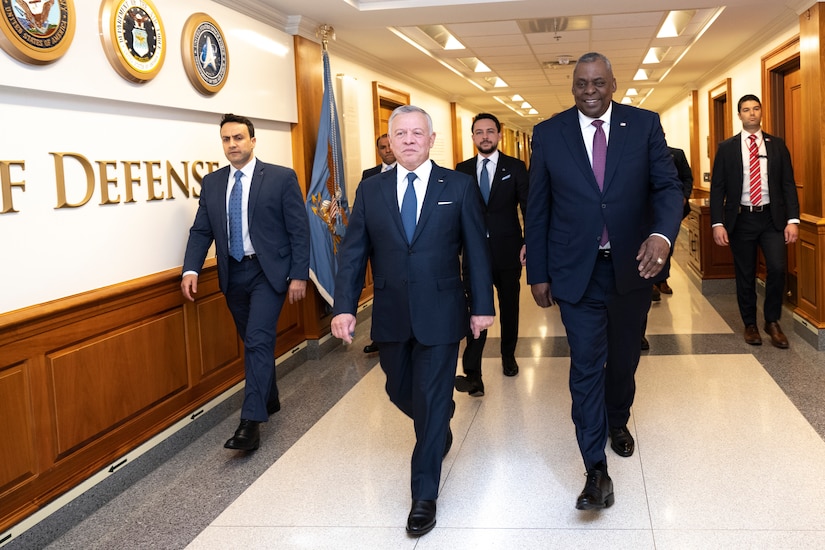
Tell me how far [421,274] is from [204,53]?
8.03 feet

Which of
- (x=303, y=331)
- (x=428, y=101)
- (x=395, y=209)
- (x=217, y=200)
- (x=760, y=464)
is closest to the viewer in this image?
(x=395, y=209)

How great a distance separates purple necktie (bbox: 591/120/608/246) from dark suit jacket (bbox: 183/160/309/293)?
5.73 ft

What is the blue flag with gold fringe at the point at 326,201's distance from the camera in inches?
234

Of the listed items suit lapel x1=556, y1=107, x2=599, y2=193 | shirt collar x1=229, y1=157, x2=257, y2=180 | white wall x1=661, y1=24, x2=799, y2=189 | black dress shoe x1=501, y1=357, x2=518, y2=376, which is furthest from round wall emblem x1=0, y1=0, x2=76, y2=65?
white wall x1=661, y1=24, x2=799, y2=189

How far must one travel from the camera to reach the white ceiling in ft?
19.2

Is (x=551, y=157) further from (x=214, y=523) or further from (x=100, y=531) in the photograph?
(x=100, y=531)

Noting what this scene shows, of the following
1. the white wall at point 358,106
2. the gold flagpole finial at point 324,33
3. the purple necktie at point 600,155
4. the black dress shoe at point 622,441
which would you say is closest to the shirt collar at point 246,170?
the white wall at point 358,106

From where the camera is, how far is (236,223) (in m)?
4.16

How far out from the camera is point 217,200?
416 centimetres

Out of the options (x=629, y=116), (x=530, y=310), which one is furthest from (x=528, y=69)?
(x=629, y=116)

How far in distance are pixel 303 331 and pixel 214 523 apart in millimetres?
2992

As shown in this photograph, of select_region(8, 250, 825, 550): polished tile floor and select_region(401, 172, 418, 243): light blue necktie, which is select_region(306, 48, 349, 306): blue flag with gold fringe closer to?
select_region(8, 250, 825, 550): polished tile floor

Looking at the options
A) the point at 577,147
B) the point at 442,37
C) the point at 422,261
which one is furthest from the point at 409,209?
the point at 442,37

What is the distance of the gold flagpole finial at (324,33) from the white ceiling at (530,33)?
0.05 metres
